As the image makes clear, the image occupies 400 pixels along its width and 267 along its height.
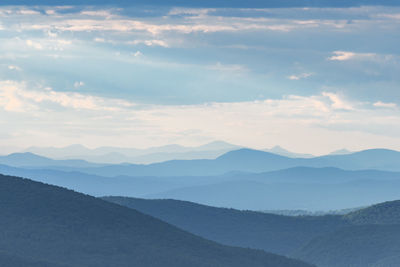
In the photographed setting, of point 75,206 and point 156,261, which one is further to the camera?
point 75,206

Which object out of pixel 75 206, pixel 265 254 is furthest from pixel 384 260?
pixel 75 206

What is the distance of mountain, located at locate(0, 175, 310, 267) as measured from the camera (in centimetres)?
→ 13025

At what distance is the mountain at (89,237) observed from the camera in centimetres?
13025

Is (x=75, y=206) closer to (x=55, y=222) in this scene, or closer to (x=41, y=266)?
(x=55, y=222)

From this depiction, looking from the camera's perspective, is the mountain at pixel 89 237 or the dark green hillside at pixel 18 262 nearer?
the dark green hillside at pixel 18 262

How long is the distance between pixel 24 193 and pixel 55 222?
51.1 feet

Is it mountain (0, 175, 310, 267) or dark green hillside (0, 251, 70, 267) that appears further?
mountain (0, 175, 310, 267)

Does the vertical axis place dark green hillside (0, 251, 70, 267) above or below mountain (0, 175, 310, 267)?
below

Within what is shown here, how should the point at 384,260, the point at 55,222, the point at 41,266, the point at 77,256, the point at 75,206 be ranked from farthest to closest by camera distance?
1. the point at 384,260
2. the point at 75,206
3. the point at 55,222
4. the point at 77,256
5. the point at 41,266

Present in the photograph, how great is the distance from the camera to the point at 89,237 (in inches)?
5610

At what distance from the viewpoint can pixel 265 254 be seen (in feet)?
497

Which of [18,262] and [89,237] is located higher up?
[89,237]

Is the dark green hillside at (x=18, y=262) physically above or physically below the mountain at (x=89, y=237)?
below

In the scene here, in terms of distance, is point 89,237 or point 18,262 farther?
point 89,237
